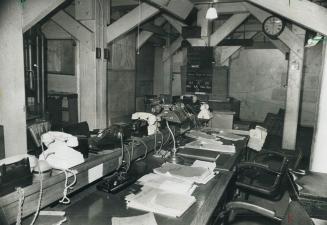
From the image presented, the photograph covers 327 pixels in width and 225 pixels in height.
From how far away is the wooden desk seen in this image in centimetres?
161

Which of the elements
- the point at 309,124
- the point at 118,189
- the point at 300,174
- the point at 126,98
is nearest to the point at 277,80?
the point at 309,124

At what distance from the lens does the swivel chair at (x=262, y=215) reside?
145 cm

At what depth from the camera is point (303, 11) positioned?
355 cm

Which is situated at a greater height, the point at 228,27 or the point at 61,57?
the point at 228,27

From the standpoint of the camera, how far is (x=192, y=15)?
23.1ft

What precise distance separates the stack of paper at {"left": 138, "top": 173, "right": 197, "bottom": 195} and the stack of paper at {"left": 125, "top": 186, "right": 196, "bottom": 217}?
0.06 meters

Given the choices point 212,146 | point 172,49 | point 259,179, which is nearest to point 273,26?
point 259,179

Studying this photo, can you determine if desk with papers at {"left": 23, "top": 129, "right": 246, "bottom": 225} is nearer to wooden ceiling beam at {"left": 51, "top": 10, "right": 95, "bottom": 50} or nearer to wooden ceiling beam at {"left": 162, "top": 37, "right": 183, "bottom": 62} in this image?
wooden ceiling beam at {"left": 51, "top": 10, "right": 95, "bottom": 50}

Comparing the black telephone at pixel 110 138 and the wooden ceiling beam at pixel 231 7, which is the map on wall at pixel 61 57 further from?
A: the black telephone at pixel 110 138

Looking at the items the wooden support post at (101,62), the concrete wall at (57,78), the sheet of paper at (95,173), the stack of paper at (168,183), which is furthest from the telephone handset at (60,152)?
the concrete wall at (57,78)

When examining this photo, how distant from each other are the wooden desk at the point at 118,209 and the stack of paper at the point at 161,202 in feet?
0.11

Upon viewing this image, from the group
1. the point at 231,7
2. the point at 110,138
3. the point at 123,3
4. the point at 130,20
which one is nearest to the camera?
the point at 110,138

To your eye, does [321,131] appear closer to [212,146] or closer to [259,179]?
[259,179]

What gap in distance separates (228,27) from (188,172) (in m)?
5.96
